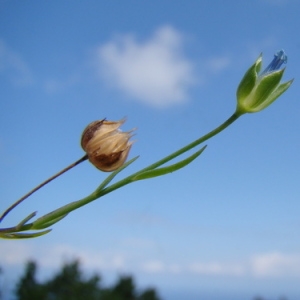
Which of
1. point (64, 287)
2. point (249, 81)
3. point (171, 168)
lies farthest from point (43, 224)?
point (64, 287)

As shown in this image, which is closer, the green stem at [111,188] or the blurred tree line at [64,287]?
the green stem at [111,188]

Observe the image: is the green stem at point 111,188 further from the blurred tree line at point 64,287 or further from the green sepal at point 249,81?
the blurred tree line at point 64,287

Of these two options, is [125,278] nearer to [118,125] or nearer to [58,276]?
[58,276]

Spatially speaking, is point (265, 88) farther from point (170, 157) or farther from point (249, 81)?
point (170, 157)

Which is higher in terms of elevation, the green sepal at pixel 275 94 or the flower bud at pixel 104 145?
the green sepal at pixel 275 94

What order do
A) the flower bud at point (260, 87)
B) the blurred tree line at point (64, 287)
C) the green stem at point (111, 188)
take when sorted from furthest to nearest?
1. the blurred tree line at point (64, 287)
2. the flower bud at point (260, 87)
3. the green stem at point (111, 188)

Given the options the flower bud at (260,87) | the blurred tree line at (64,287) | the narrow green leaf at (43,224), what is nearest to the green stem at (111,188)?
the narrow green leaf at (43,224)

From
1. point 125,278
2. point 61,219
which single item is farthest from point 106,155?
point 125,278

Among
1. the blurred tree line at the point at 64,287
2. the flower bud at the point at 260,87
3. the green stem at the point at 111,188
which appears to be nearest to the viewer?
the green stem at the point at 111,188
